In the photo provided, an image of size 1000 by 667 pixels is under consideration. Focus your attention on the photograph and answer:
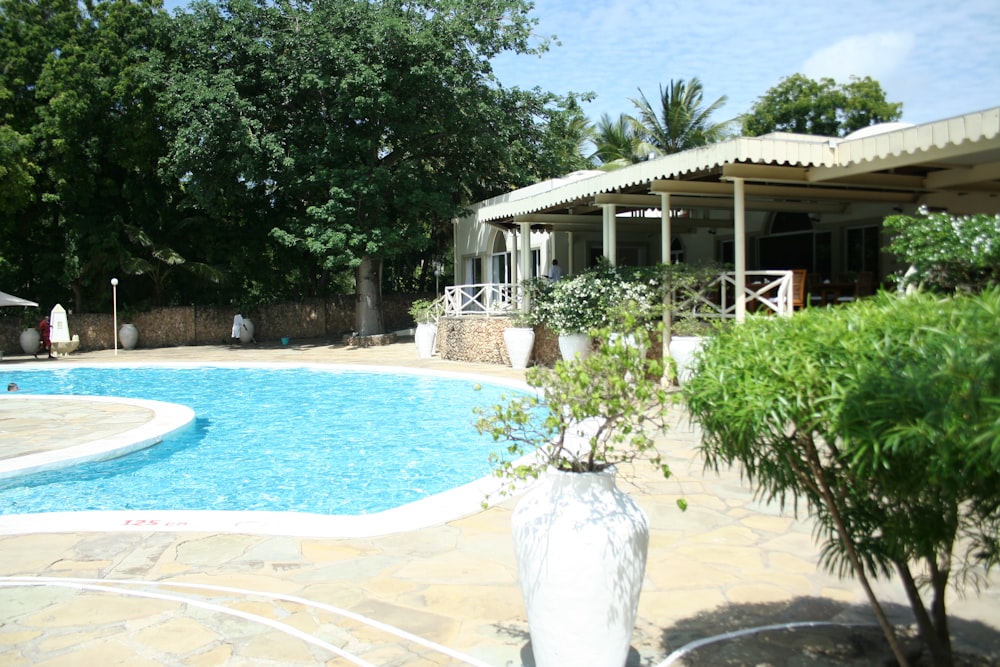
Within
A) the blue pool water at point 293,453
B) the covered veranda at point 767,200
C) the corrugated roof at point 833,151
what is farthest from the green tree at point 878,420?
the corrugated roof at point 833,151

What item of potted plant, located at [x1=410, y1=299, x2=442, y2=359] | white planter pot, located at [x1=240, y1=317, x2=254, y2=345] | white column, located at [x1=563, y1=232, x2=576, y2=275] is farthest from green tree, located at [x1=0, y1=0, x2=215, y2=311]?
white column, located at [x1=563, y1=232, x2=576, y2=275]

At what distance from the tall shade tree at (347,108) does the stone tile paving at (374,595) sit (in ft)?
58.6

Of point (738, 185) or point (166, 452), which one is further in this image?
point (738, 185)

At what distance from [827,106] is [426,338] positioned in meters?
27.7

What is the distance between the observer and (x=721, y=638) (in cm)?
344

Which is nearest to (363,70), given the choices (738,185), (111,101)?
(111,101)

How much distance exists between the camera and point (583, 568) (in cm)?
290

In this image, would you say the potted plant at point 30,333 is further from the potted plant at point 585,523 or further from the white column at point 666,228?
the potted plant at point 585,523

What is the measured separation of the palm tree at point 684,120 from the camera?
106 ft

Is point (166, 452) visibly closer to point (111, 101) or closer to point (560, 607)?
point (560, 607)

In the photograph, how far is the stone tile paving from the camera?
347 cm

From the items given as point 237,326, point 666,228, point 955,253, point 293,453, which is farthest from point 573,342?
point 237,326

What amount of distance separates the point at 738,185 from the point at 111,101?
2081 centimetres

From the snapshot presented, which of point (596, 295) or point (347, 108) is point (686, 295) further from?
point (347, 108)
